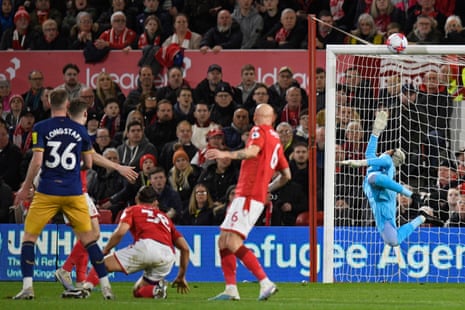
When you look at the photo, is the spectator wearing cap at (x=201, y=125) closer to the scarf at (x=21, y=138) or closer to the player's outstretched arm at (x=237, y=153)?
the scarf at (x=21, y=138)

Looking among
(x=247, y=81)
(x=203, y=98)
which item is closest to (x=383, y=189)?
(x=247, y=81)

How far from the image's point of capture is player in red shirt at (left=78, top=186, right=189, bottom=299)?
12.7 m

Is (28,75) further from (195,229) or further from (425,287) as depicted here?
(425,287)

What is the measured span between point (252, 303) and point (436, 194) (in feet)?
23.1

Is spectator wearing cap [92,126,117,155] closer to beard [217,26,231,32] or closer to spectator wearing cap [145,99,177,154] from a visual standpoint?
spectator wearing cap [145,99,177,154]

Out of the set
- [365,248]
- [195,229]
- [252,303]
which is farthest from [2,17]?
[252,303]

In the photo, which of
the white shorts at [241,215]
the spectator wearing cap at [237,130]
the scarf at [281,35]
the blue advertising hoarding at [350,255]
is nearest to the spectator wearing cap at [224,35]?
the scarf at [281,35]

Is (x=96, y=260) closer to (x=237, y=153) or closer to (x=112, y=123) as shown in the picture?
(x=237, y=153)

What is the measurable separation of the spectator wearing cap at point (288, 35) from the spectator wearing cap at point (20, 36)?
434cm

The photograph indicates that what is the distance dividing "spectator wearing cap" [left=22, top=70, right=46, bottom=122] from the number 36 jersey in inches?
335

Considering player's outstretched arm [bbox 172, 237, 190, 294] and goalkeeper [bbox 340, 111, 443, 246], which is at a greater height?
goalkeeper [bbox 340, 111, 443, 246]

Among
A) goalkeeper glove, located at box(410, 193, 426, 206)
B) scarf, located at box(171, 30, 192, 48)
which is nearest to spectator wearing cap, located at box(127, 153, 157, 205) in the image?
scarf, located at box(171, 30, 192, 48)

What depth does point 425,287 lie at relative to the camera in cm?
1582

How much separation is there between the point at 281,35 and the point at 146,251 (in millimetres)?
8157
